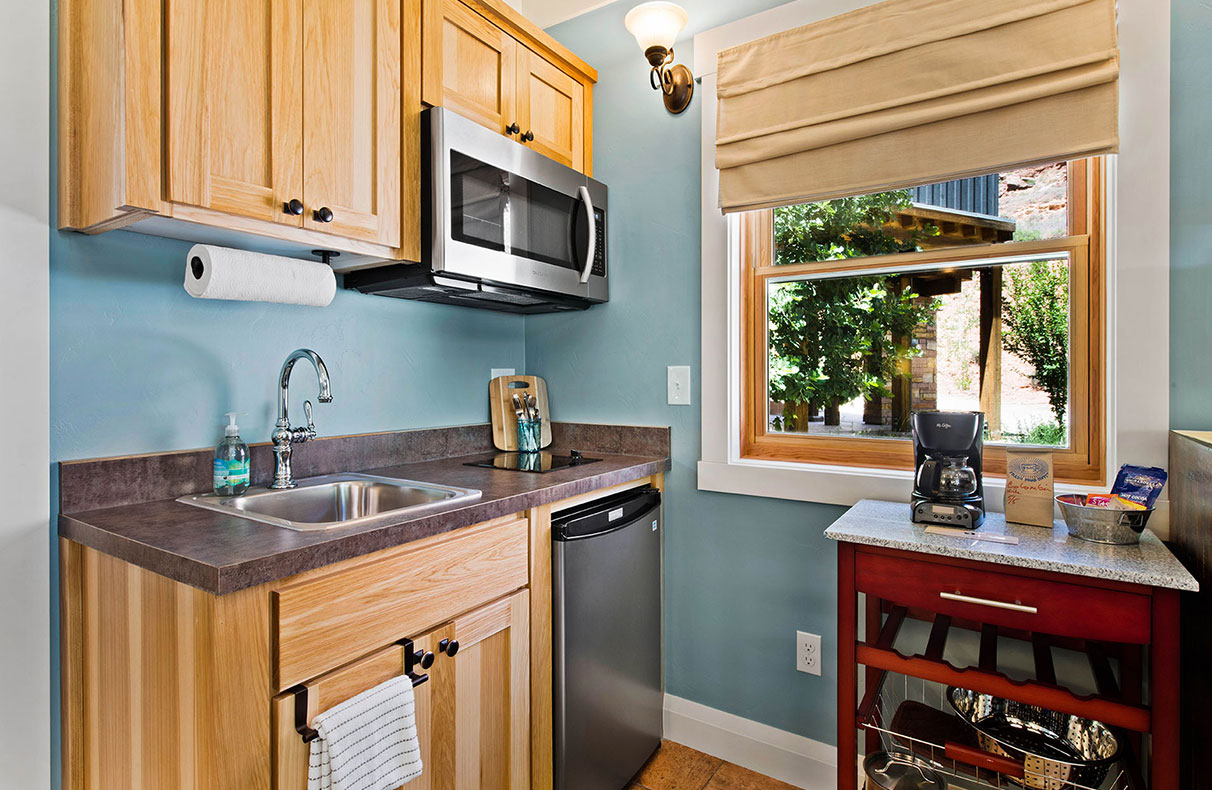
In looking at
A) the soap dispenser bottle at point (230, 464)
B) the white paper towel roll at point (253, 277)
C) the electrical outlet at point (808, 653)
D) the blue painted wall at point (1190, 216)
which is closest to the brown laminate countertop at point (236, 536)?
the soap dispenser bottle at point (230, 464)

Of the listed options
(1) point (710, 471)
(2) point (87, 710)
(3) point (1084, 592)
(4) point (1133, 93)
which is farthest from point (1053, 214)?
(2) point (87, 710)

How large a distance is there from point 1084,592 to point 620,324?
151 cm

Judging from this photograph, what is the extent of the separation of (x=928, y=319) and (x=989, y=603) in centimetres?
84

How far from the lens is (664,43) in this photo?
6.14ft

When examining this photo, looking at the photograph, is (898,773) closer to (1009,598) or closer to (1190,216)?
(1009,598)

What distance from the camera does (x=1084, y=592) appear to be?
1.19 m

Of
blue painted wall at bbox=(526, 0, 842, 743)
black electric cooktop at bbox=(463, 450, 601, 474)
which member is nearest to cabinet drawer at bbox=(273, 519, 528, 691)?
black electric cooktop at bbox=(463, 450, 601, 474)

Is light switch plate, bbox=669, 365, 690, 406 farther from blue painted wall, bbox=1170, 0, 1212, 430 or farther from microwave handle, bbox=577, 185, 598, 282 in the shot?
blue painted wall, bbox=1170, 0, 1212, 430

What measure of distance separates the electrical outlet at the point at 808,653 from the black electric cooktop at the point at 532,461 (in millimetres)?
834

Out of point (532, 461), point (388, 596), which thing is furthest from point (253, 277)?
point (532, 461)

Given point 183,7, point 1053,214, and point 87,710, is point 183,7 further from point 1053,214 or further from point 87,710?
point 1053,214

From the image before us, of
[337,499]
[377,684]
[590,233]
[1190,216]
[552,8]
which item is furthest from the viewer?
[552,8]

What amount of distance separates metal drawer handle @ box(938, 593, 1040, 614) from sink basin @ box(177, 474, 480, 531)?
41.7 inches

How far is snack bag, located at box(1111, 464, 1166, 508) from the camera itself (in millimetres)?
1288
